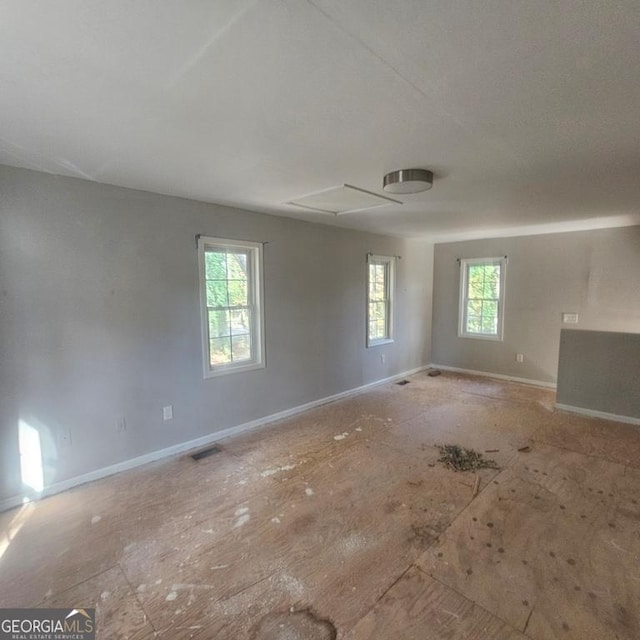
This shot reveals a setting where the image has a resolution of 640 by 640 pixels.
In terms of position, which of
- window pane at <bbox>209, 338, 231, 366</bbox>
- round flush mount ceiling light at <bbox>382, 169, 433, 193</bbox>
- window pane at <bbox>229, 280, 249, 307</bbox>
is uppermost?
round flush mount ceiling light at <bbox>382, 169, 433, 193</bbox>

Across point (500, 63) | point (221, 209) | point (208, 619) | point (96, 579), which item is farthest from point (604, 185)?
point (96, 579)

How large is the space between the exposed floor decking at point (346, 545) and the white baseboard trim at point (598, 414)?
0.71 meters

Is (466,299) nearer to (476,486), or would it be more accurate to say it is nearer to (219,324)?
(476,486)

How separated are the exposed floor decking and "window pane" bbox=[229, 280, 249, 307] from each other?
146 cm

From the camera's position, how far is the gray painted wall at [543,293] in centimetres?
464

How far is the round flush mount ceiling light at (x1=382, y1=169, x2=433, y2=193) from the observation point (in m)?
2.48

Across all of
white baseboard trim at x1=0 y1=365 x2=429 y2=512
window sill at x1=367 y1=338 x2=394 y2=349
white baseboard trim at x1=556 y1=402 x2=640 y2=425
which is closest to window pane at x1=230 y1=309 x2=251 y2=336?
white baseboard trim at x1=0 y1=365 x2=429 y2=512

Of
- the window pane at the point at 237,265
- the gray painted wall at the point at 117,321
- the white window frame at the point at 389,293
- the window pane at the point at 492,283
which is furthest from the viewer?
the window pane at the point at 492,283

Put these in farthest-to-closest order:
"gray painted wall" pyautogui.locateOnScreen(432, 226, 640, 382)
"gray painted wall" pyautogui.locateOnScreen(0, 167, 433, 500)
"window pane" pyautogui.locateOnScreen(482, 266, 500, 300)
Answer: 1. "window pane" pyautogui.locateOnScreen(482, 266, 500, 300)
2. "gray painted wall" pyautogui.locateOnScreen(432, 226, 640, 382)
3. "gray painted wall" pyautogui.locateOnScreen(0, 167, 433, 500)

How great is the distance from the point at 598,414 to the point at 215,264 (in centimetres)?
481

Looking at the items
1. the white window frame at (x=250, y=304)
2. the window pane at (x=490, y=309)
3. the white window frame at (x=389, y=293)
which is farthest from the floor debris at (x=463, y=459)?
the window pane at (x=490, y=309)

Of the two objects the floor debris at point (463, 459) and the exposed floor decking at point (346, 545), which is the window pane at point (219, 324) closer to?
the exposed floor decking at point (346, 545)

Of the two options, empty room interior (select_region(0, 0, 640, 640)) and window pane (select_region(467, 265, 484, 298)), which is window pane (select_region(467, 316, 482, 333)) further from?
empty room interior (select_region(0, 0, 640, 640))

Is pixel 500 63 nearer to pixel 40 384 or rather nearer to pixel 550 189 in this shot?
pixel 550 189
